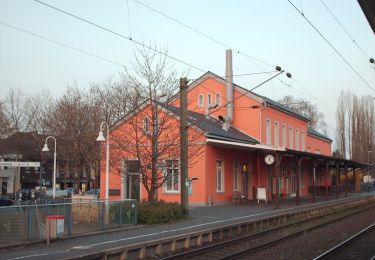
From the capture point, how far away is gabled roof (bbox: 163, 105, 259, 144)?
31.9m

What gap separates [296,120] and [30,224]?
127 ft

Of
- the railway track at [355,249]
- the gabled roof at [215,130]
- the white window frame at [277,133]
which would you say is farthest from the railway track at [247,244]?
the white window frame at [277,133]

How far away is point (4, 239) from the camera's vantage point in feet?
50.9

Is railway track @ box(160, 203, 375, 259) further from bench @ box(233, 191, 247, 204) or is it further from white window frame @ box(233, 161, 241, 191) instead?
white window frame @ box(233, 161, 241, 191)

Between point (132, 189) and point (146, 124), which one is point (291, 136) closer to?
point (132, 189)

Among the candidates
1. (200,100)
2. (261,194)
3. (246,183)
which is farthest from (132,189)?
(200,100)

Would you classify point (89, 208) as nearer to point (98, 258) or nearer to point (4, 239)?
point (4, 239)

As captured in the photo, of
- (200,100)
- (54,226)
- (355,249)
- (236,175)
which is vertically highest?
(200,100)

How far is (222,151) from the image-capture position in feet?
111

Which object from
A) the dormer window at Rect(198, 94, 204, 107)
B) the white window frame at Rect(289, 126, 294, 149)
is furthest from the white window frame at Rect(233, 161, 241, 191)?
the white window frame at Rect(289, 126, 294, 149)

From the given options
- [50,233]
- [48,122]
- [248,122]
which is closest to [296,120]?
[248,122]

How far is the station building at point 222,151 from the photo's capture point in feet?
86.2

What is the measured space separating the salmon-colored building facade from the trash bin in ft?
29.7

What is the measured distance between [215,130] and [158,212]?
13644 millimetres
